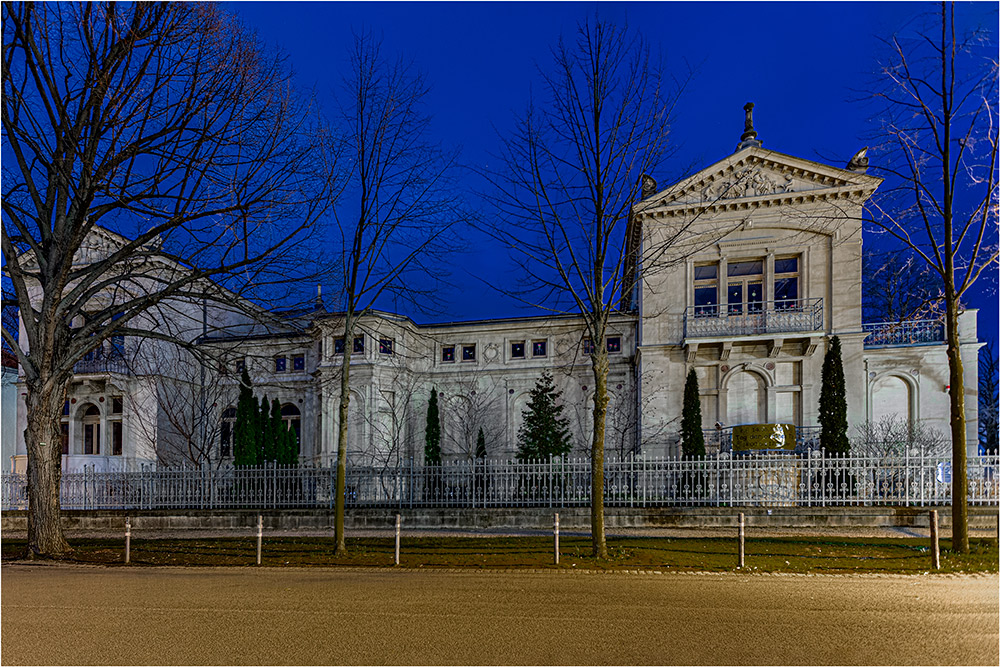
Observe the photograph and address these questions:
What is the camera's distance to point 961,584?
9.23m

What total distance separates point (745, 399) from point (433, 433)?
1319 centimetres

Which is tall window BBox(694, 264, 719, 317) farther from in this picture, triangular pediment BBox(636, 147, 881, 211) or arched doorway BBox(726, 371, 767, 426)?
arched doorway BBox(726, 371, 767, 426)

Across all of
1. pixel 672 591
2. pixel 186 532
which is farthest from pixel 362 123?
pixel 186 532

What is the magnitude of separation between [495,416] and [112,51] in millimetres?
22175

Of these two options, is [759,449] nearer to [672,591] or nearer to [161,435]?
[672,591]

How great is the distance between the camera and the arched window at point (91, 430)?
108ft

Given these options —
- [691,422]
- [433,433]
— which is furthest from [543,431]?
[433,433]

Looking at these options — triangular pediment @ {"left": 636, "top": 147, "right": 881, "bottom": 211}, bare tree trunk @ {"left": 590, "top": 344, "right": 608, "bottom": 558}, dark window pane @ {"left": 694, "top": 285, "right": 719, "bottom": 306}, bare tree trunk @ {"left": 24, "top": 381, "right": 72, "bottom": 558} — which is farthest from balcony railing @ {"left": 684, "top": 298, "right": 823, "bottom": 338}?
bare tree trunk @ {"left": 24, "top": 381, "right": 72, "bottom": 558}

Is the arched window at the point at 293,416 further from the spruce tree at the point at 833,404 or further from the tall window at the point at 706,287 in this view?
the spruce tree at the point at 833,404

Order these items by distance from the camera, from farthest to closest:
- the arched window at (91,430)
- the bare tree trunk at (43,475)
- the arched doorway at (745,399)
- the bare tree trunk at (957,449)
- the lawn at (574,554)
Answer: the arched window at (91,430) < the arched doorway at (745,399) < the bare tree trunk at (43,475) < the bare tree trunk at (957,449) < the lawn at (574,554)

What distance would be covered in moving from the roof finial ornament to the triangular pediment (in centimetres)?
121

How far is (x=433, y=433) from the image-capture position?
30.0m

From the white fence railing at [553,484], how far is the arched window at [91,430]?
12.3 meters

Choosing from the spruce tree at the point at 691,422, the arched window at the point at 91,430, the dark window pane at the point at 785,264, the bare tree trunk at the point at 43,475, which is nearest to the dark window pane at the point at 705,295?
the dark window pane at the point at 785,264
